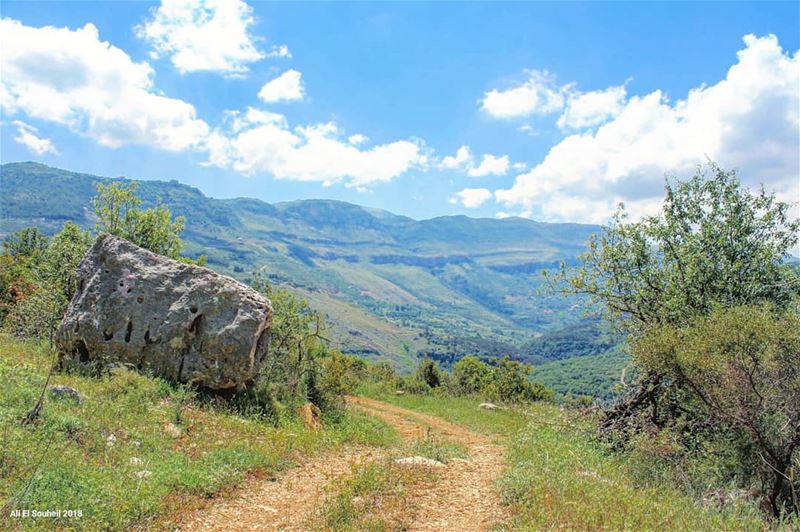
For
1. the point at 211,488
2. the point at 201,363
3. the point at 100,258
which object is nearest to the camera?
the point at 211,488

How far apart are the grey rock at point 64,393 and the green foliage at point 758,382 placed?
624 inches

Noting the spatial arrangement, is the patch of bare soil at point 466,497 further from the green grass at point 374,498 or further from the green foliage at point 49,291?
the green foliage at point 49,291

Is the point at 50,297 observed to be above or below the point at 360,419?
above

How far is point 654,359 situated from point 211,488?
11.4 metres

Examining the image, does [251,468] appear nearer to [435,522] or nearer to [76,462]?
[76,462]

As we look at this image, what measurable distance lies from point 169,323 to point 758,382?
17.5 metres

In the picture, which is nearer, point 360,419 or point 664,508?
point 664,508

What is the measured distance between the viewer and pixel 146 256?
18.7 meters

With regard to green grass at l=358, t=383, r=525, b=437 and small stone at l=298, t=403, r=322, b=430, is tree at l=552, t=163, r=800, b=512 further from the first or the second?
small stone at l=298, t=403, r=322, b=430

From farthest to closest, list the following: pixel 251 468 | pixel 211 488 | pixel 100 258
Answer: pixel 100 258 < pixel 251 468 < pixel 211 488

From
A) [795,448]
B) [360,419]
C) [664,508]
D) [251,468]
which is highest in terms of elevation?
[795,448]

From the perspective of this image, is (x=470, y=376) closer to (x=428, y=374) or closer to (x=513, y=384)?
(x=513, y=384)

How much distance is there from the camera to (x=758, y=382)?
37.3 feet

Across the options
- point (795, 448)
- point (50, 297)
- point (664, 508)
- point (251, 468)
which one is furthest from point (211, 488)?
point (50, 297)
